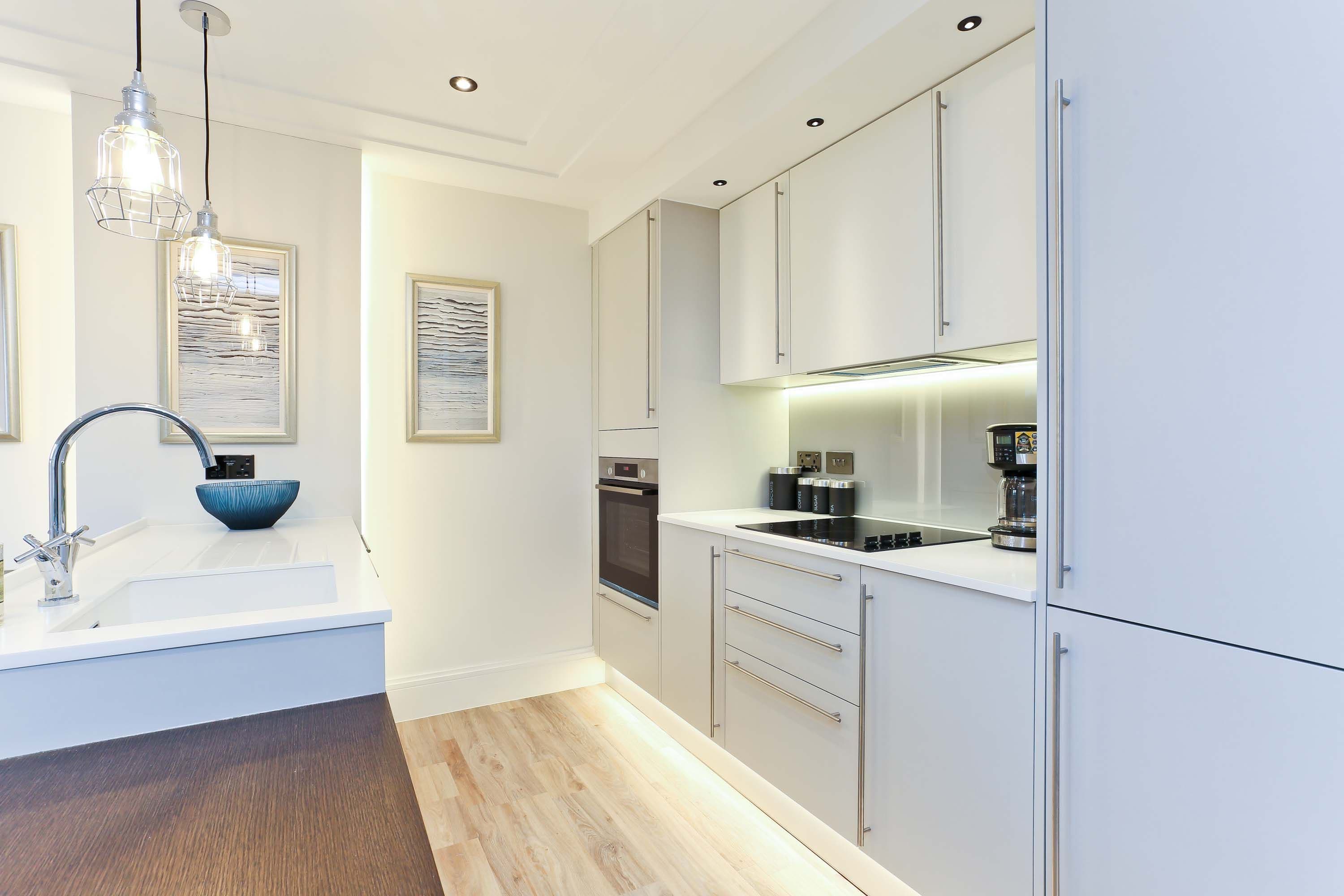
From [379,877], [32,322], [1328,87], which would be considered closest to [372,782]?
[379,877]

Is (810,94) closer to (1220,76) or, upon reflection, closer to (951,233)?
(951,233)

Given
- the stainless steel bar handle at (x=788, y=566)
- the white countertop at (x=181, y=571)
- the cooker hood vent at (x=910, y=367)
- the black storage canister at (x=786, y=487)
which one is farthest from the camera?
the black storage canister at (x=786, y=487)

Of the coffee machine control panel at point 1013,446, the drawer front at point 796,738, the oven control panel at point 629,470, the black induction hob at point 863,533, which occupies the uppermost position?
the coffee machine control panel at point 1013,446

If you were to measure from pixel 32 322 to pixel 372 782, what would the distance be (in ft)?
8.92

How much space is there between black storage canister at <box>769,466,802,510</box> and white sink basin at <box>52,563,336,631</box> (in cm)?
186

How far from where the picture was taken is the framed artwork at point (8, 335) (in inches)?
91.2

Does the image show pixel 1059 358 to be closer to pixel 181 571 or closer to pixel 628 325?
pixel 181 571

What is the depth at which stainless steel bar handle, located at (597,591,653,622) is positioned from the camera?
113 inches

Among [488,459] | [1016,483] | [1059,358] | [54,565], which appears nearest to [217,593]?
[54,565]

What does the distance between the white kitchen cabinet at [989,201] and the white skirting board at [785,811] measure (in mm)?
1429

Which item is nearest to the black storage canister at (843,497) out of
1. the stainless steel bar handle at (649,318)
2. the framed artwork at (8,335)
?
the stainless steel bar handle at (649,318)

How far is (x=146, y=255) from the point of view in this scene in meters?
2.38

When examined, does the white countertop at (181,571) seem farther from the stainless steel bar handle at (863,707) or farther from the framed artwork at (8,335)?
the stainless steel bar handle at (863,707)

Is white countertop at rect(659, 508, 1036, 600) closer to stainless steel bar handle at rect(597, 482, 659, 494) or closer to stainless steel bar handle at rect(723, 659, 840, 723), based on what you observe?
stainless steel bar handle at rect(723, 659, 840, 723)
